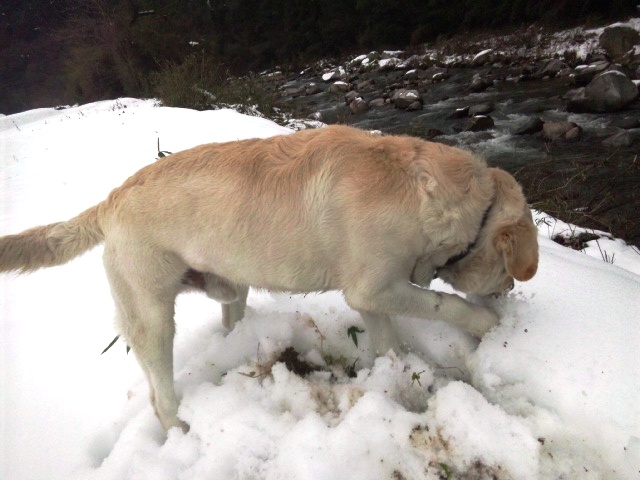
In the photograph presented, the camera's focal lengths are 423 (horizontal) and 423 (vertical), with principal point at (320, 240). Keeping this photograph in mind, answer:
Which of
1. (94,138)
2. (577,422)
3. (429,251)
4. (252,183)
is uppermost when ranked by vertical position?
(252,183)

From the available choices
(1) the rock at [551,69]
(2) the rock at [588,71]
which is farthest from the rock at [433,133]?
(1) the rock at [551,69]

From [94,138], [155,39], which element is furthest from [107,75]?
[94,138]

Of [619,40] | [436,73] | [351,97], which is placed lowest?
[351,97]

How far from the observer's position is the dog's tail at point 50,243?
251 cm

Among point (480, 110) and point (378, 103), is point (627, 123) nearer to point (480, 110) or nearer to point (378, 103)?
point (480, 110)

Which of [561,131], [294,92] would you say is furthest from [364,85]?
[561,131]

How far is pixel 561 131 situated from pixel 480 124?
72.0 inches

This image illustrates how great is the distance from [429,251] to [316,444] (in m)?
1.14

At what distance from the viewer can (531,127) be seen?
8.40 meters

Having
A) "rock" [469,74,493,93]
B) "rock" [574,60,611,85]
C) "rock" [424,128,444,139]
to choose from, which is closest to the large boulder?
"rock" [574,60,611,85]

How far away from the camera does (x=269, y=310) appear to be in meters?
3.16

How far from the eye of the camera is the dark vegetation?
19.5 meters

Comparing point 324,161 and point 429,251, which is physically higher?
point 324,161

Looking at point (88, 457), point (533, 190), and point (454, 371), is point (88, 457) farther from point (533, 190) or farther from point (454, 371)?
point (533, 190)
